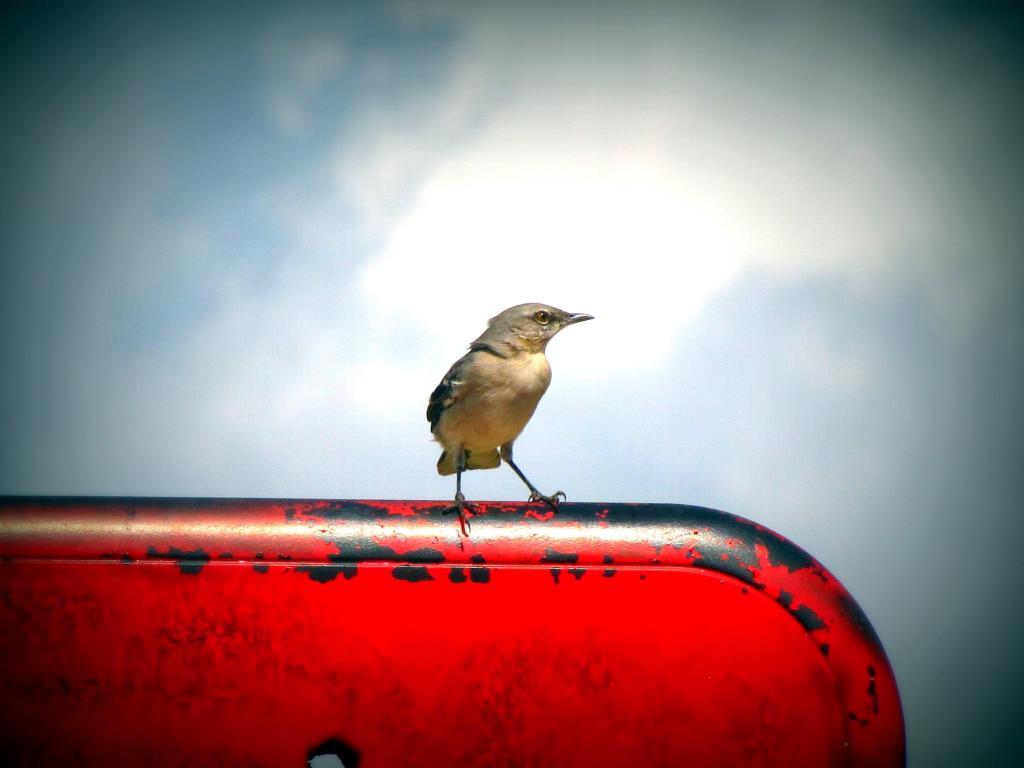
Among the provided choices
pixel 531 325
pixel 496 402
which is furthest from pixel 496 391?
pixel 531 325

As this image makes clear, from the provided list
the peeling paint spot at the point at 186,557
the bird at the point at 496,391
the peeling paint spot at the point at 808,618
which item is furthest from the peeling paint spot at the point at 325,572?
the bird at the point at 496,391

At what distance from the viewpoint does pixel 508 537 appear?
2.05 m

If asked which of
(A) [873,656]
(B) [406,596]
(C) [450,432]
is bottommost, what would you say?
(A) [873,656]

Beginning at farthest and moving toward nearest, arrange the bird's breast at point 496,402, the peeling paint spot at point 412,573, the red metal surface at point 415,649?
the bird's breast at point 496,402 → the peeling paint spot at point 412,573 → the red metal surface at point 415,649

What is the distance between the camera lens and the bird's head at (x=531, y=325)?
559 centimetres

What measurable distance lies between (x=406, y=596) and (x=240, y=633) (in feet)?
1.40

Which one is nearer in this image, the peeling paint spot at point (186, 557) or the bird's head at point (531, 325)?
the peeling paint spot at point (186, 557)

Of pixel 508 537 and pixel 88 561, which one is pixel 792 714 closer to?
pixel 508 537

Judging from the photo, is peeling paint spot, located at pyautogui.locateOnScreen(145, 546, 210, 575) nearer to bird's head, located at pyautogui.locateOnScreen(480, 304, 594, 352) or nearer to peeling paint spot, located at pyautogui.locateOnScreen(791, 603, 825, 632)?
peeling paint spot, located at pyautogui.locateOnScreen(791, 603, 825, 632)

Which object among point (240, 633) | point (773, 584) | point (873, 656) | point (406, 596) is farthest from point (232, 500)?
point (873, 656)

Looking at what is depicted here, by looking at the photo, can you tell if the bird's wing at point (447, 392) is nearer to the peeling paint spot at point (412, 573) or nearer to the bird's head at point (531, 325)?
the bird's head at point (531, 325)

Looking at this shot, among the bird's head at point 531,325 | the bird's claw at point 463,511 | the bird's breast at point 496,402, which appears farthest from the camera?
the bird's head at point 531,325

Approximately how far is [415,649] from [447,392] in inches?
143

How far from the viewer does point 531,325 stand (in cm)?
563
